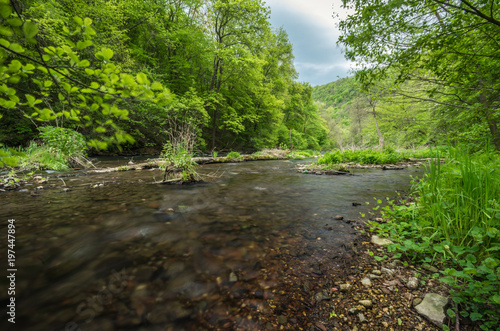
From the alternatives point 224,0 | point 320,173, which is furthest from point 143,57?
point 320,173

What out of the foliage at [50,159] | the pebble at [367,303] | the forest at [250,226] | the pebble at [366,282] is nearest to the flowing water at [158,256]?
the forest at [250,226]

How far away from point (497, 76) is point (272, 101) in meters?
19.3

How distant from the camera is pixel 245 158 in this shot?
15578mm

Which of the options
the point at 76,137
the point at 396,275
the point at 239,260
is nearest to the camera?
the point at 396,275

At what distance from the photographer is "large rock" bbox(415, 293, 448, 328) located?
129 cm

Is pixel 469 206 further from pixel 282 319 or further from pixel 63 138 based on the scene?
pixel 63 138

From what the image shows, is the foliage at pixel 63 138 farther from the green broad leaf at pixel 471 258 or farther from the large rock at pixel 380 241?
the green broad leaf at pixel 471 258

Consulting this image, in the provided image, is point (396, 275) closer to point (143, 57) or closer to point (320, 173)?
point (320, 173)

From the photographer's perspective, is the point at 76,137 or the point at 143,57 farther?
the point at 143,57

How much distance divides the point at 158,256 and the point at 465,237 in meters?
3.06

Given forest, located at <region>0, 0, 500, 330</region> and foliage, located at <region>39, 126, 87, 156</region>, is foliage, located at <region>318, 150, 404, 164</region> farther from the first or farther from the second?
foliage, located at <region>39, 126, 87, 156</region>

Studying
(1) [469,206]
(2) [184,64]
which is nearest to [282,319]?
(1) [469,206]

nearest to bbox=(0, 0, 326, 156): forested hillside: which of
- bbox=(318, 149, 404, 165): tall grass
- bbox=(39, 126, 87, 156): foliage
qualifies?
bbox=(39, 126, 87, 156): foliage

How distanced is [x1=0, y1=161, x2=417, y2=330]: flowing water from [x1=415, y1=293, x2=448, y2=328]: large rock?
753mm
